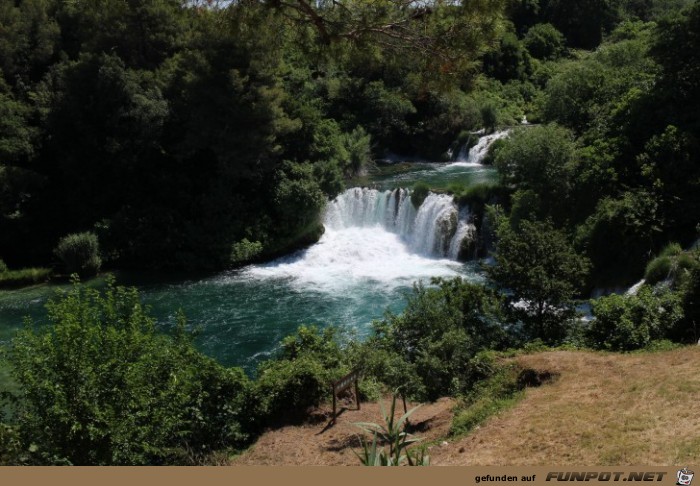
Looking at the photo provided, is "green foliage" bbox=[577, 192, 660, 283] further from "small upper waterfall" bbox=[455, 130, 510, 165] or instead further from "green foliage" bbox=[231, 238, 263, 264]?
"small upper waterfall" bbox=[455, 130, 510, 165]

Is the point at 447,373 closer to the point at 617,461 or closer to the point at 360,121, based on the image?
the point at 617,461

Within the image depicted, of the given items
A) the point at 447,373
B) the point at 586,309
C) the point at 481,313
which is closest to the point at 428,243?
the point at 586,309

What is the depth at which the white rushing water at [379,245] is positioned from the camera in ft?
80.4

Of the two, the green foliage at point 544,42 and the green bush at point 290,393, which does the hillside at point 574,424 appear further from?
the green foliage at point 544,42

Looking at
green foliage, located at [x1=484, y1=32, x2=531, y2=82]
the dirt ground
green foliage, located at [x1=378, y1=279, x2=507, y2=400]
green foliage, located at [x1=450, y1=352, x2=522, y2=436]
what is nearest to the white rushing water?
green foliage, located at [x1=378, y1=279, x2=507, y2=400]

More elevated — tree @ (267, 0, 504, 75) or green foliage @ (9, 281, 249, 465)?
tree @ (267, 0, 504, 75)

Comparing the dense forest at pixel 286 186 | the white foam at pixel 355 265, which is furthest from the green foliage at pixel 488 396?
the white foam at pixel 355 265

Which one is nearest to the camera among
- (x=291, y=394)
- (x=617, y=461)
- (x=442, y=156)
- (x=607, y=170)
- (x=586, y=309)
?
(x=617, y=461)

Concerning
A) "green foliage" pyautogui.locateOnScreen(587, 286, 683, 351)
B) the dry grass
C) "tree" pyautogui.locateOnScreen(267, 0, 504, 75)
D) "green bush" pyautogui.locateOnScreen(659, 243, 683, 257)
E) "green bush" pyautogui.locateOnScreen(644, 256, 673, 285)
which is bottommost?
the dry grass

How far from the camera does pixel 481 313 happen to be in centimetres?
1405

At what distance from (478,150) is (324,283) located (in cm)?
1783

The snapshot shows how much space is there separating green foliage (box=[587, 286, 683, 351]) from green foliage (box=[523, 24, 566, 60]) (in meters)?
47.7

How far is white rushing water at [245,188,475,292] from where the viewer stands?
965 inches

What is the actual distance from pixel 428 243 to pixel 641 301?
13847mm
